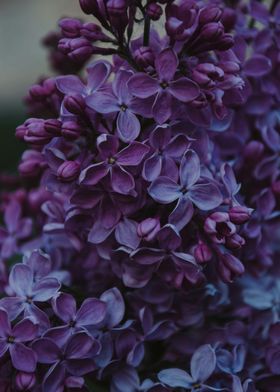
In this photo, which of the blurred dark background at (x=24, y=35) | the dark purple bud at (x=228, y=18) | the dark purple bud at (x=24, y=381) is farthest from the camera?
the blurred dark background at (x=24, y=35)

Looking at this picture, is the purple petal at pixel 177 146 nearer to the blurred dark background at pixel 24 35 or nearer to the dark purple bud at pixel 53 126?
the dark purple bud at pixel 53 126

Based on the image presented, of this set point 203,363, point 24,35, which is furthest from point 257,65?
point 24,35

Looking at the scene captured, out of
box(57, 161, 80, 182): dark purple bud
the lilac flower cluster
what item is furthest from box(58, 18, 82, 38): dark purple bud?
box(57, 161, 80, 182): dark purple bud

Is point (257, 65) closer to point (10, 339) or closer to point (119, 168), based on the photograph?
point (119, 168)

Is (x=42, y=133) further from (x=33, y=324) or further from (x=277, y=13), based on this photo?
(x=277, y=13)

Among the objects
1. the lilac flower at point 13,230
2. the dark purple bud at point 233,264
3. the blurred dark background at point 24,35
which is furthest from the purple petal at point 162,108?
the blurred dark background at point 24,35

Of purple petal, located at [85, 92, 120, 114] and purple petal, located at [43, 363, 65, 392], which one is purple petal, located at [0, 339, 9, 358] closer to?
purple petal, located at [43, 363, 65, 392]
